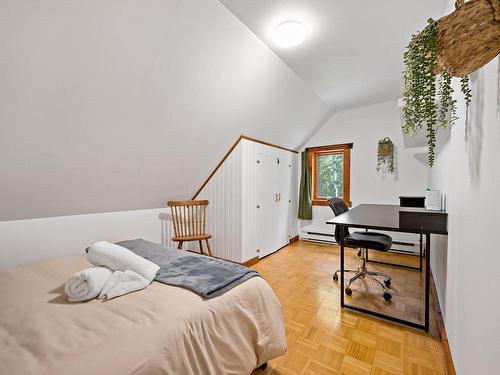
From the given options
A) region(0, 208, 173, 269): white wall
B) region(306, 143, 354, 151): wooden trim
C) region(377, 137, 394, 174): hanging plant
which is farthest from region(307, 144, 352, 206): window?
region(0, 208, 173, 269): white wall

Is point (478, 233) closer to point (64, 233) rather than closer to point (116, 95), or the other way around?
point (116, 95)

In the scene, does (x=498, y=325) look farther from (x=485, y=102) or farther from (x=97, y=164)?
(x=97, y=164)

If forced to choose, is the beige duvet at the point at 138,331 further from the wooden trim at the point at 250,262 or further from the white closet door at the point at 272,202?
the white closet door at the point at 272,202

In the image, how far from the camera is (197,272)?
1.39 metres

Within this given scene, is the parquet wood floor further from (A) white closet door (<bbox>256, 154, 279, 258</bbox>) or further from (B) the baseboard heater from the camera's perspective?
(B) the baseboard heater

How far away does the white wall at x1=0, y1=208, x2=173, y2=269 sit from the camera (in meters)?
2.09

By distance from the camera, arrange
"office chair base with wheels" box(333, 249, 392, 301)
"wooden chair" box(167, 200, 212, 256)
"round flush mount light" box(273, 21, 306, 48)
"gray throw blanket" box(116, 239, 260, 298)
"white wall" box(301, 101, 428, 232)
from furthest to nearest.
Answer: "white wall" box(301, 101, 428, 232)
"wooden chair" box(167, 200, 212, 256)
"office chair base with wheels" box(333, 249, 392, 301)
"round flush mount light" box(273, 21, 306, 48)
"gray throw blanket" box(116, 239, 260, 298)

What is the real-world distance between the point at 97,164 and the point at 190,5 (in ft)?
5.35

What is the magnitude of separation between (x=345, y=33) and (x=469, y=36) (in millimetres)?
1817

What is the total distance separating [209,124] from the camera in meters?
2.53

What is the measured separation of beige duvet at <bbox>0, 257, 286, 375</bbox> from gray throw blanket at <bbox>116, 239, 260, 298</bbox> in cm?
4

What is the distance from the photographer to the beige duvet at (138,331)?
0.74 m

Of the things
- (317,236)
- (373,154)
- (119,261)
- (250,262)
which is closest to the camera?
(119,261)

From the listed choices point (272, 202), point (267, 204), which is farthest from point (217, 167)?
point (272, 202)
